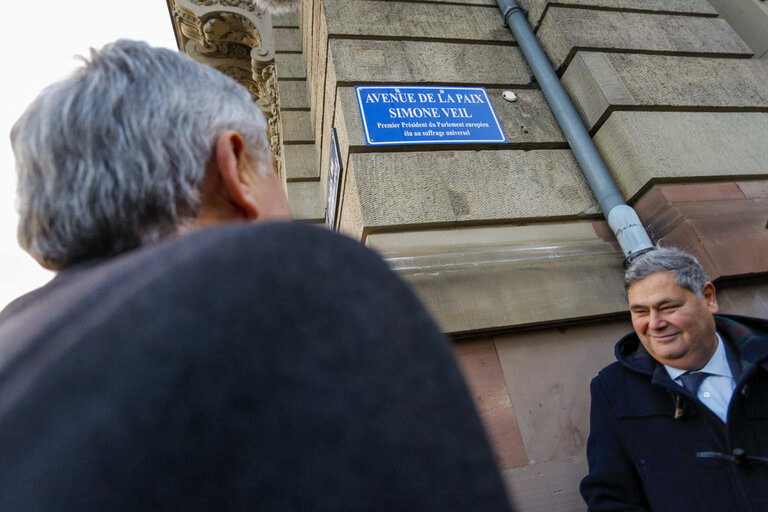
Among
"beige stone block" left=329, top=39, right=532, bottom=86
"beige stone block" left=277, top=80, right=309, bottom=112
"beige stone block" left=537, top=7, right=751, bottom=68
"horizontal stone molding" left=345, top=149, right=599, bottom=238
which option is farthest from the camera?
"beige stone block" left=277, top=80, right=309, bottom=112

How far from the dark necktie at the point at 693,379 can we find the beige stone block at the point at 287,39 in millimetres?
5602

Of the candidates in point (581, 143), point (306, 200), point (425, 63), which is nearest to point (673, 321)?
point (581, 143)

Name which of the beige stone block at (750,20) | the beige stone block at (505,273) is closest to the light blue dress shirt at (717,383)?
the beige stone block at (505,273)

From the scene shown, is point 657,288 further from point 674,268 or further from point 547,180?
point 547,180

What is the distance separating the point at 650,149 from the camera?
3.05 meters

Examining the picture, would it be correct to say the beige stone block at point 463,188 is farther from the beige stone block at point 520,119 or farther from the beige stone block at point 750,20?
the beige stone block at point 750,20

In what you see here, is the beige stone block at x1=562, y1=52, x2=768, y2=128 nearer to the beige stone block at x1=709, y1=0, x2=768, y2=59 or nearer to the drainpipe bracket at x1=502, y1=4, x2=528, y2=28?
the beige stone block at x1=709, y1=0, x2=768, y2=59

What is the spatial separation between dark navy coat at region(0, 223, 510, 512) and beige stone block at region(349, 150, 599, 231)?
2244mm

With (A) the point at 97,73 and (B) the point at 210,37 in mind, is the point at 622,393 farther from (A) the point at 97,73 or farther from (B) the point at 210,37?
(B) the point at 210,37

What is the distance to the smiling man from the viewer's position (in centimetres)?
171

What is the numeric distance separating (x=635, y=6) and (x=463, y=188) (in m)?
2.53

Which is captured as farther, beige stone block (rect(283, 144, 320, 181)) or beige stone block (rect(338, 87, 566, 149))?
beige stone block (rect(283, 144, 320, 181))

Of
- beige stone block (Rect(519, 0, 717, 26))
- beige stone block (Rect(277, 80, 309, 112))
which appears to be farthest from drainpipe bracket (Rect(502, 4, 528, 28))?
beige stone block (Rect(277, 80, 309, 112))

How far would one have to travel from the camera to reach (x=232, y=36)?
646 cm
